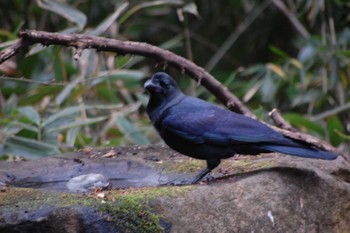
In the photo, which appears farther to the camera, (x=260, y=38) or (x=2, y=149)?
(x=260, y=38)

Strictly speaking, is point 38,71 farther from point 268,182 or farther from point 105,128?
point 268,182

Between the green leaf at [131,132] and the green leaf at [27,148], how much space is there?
0.74m

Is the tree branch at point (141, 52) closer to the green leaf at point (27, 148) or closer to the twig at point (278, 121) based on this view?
the twig at point (278, 121)

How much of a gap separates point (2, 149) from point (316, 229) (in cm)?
232

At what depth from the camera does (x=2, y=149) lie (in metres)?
5.00

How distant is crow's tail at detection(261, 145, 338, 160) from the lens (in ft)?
11.4

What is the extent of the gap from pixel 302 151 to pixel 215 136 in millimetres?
400

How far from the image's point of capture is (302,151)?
3527mm

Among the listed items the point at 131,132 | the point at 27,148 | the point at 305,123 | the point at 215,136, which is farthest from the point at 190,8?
the point at 215,136

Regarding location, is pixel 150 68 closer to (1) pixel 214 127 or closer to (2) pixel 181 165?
(2) pixel 181 165

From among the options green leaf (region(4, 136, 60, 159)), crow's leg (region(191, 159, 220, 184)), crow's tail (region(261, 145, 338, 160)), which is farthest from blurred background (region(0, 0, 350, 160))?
→ crow's tail (region(261, 145, 338, 160))

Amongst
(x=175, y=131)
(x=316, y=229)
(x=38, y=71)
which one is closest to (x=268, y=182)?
(x=316, y=229)

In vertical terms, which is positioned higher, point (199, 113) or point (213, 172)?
point (199, 113)

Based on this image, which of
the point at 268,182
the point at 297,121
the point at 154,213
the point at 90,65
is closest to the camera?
the point at 154,213
